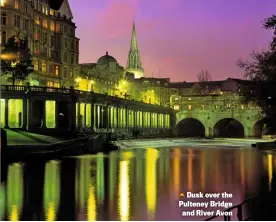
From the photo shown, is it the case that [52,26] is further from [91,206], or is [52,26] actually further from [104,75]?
[91,206]

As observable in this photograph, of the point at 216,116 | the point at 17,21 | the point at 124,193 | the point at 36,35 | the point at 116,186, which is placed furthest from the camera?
the point at 216,116

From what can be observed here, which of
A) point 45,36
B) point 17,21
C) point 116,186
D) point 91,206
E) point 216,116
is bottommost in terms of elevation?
point 91,206

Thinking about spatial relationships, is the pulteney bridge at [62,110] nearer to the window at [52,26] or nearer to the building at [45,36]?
the building at [45,36]

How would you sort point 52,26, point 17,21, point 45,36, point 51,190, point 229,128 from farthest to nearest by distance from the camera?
point 229,128 < point 52,26 < point 45,36 < point 17,21 < point 51,190

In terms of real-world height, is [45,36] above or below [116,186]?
above

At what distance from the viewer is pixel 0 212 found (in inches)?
1088

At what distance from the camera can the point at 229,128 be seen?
7052 inches

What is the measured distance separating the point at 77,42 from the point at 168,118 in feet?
174

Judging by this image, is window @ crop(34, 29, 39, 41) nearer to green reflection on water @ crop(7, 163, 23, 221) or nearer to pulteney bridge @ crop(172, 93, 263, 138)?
green reflection on water @ crop(7, 163, 23, 221)

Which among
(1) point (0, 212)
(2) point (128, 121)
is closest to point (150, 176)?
(1) point (0, 212)

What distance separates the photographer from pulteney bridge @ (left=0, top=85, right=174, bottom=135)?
8581cm

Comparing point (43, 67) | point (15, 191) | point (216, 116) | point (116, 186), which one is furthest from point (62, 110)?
point (216, 116)

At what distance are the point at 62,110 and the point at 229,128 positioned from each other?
311ft

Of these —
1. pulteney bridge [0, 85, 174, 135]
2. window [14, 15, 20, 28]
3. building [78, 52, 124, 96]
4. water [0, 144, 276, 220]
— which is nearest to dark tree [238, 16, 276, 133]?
water [0, 144, 276, 220]
